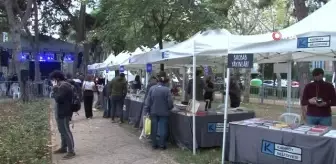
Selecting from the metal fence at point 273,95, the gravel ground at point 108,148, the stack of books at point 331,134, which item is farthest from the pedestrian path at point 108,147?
the metal fence at point 273,95

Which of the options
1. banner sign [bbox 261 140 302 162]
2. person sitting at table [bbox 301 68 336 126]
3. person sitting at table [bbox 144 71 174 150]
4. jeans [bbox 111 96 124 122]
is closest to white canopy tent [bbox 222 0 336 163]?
person sitting at table [bbox 301 68 336 126]

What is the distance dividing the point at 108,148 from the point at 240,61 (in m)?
4.07

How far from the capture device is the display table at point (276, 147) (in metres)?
5.61

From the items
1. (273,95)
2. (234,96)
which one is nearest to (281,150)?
(234,96)

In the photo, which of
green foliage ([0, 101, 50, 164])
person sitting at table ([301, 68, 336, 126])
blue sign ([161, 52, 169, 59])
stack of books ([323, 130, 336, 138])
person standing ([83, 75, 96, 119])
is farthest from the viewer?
person standing ([83, 75, 96, 119])

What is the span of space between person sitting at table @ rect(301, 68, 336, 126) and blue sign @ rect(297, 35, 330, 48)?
5.34ft

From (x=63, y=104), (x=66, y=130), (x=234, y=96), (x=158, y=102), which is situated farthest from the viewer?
(x=234, y=96)

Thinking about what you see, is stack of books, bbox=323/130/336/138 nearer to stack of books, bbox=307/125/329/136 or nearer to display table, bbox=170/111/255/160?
stack of books, bbox=307/125/329/136

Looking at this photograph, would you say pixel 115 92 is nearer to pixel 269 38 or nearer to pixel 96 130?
pixel 96 130

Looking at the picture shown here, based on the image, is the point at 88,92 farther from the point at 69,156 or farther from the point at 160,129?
the point at 69,156

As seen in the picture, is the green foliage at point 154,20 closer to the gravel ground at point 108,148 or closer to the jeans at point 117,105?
the jeans at point 117,105

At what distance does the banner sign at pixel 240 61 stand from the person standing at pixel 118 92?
737 cm

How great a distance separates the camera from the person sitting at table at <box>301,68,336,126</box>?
7219 millimetres

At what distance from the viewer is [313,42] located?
219 inches
